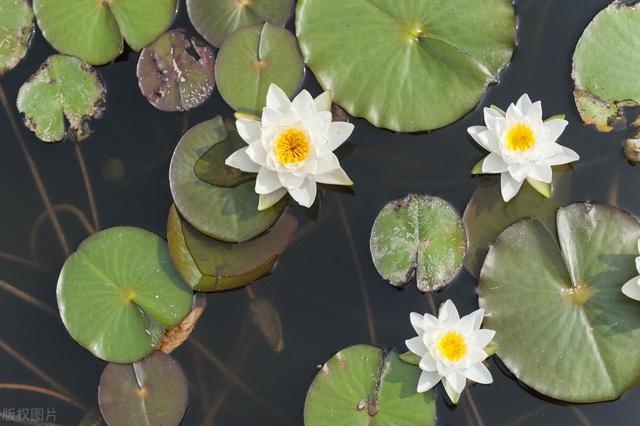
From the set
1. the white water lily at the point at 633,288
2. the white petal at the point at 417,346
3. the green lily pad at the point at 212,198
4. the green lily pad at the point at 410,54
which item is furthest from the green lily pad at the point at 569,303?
the green lily pad at the point at 212,198

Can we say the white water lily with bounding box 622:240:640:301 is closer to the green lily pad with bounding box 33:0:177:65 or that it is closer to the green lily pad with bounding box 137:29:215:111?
the green lily pad with bounding box 137:29:215:111

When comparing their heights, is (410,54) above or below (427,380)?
above

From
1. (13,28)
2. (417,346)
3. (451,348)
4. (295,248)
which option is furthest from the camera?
(13,28)

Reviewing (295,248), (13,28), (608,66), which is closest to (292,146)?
(295,248)

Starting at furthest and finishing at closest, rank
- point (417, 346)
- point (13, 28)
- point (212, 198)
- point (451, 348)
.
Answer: point (13, 28)
point (212, 198)
point (417, 346)
point (451, 348)

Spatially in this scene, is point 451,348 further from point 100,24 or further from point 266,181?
point 100,24

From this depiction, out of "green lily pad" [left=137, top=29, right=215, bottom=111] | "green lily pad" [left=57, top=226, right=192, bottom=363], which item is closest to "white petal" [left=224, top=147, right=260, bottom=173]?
"green lily pad" [left=137, top=29, right=215, bottom=111]

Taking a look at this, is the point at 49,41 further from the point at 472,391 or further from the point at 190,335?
the point at 472,391
